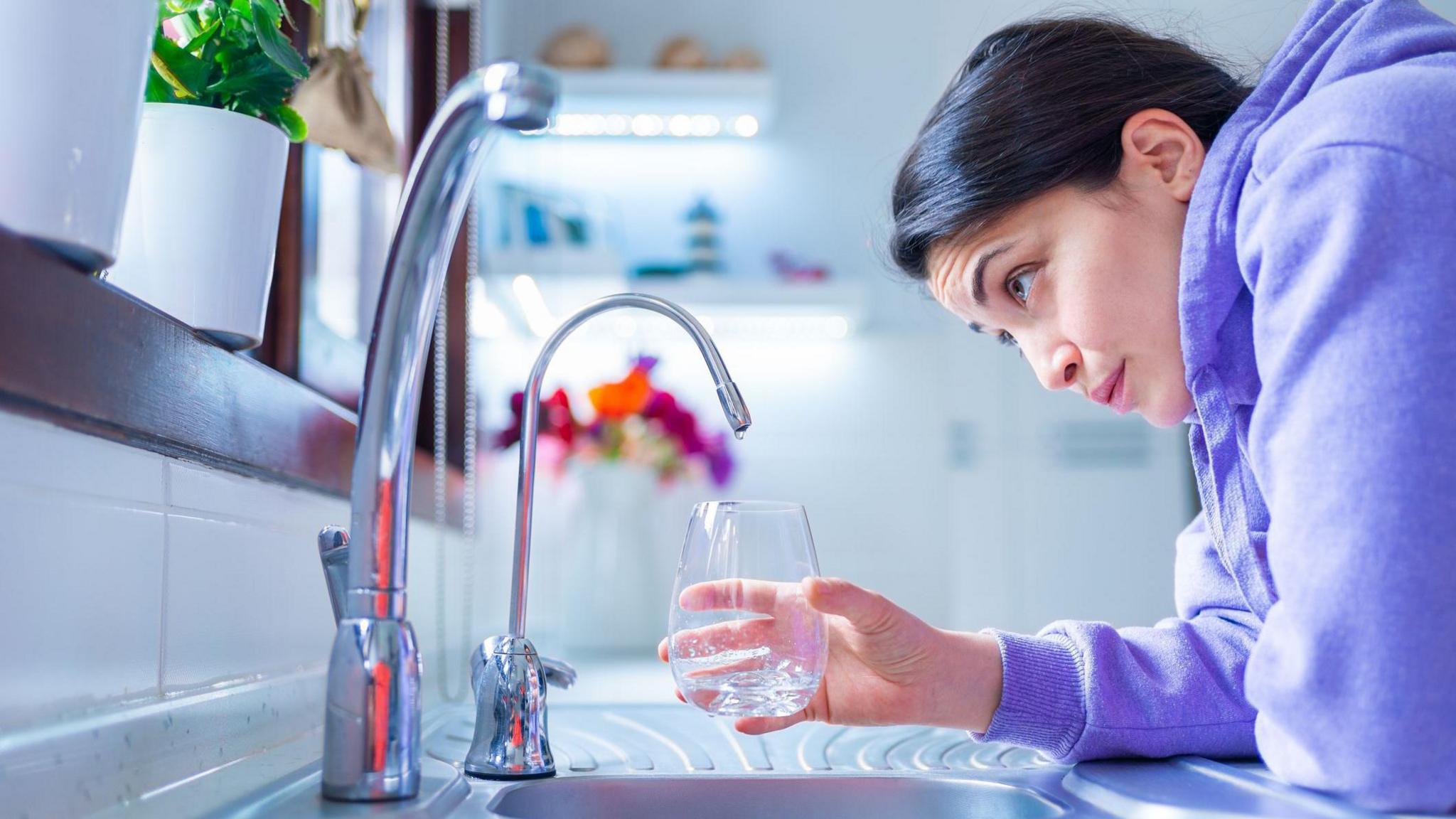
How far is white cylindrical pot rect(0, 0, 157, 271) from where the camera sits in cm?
53

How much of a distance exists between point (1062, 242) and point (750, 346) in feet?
7.28

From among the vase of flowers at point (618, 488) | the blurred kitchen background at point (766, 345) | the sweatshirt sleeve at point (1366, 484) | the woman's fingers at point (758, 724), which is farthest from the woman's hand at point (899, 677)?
the vase of flowers at point (618, 488)

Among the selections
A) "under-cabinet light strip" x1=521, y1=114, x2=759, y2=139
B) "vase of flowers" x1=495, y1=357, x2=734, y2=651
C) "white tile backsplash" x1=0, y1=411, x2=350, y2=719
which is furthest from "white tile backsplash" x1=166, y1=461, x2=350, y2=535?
"under-cabinet light strip" x1=521, y1=114, x2=759, y2=139

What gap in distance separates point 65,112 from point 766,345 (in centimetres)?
262

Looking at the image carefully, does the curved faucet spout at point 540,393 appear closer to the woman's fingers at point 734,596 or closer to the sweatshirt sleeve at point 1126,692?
the woman's fingers at point 734,596

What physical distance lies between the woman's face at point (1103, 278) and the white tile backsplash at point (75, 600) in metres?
0.61

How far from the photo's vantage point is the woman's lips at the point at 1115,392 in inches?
37.1

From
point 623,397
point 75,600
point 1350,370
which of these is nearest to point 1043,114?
point 1350,370

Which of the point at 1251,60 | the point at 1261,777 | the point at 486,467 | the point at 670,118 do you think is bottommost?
the point at 1261,777

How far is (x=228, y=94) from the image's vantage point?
Answer: 783 mm

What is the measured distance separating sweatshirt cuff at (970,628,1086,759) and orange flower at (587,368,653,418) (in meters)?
1.72

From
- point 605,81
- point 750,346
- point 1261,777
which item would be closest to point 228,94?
point 1261,777

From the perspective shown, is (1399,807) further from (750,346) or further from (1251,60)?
(750,346)

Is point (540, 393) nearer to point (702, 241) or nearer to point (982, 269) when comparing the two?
point (982, 269)
